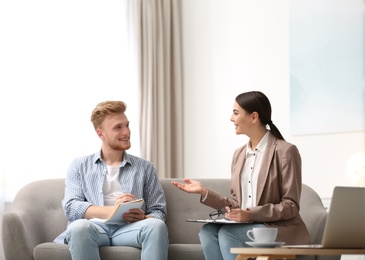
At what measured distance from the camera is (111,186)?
4297 millimetres

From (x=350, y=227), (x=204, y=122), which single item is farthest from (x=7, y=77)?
(x=350, y=227)

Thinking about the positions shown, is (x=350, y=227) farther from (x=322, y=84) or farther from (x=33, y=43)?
(x=33, y=43)

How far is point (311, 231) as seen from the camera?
4035 millimetres

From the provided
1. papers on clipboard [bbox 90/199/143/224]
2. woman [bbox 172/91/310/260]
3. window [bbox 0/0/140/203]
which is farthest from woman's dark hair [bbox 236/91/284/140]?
window [bbox 0/0/140/203]

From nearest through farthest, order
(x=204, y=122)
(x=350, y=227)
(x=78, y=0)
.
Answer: (x=350, y=227)
(x=78, y=0)
(x=204, y=122)

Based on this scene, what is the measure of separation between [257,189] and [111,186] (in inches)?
36.1

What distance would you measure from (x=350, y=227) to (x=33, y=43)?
10.2 ft

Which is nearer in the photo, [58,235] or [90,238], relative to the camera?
[90,238]

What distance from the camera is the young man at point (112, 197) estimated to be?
3893 mm

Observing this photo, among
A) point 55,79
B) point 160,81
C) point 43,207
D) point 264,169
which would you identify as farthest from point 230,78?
point 264,169

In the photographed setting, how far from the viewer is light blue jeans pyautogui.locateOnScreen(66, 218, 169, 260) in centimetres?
385

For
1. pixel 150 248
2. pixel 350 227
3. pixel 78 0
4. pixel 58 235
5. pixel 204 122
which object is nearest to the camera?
pixel 350 227

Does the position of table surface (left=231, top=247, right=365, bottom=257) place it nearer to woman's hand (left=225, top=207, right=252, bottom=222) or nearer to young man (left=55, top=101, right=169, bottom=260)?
woman's hand (left=225, top=207, right=252, bottom=222)

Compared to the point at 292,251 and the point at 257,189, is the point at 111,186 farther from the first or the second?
the point at 292,251
